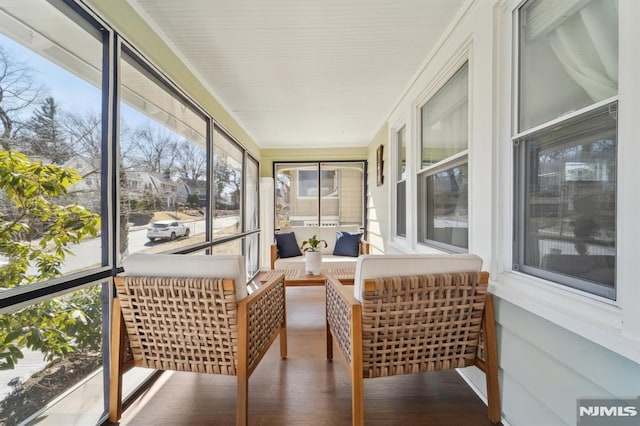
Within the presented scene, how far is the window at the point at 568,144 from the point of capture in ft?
3.36

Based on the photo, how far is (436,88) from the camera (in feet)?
8.01

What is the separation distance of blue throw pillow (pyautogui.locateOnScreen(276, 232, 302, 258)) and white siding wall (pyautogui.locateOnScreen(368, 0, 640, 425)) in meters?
2.98

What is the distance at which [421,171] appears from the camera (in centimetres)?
283

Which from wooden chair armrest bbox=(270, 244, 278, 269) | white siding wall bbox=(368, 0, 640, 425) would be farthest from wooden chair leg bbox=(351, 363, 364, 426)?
wooden chair armrest bbox=(270, 244, 278, 269)

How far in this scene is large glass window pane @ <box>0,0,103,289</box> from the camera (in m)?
1.13

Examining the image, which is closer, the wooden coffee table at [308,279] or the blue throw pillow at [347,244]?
the wooden coffee table at [308,279]

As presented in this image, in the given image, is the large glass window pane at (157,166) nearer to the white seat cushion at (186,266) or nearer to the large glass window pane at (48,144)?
the large glass window pane at (48,144)

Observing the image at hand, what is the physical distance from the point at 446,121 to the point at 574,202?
4.52 feet

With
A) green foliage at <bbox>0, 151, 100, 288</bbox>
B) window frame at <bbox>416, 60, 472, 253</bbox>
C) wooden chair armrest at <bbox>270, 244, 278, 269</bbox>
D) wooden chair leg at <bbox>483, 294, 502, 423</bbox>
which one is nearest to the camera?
green foliage at <bbox>0, 151, 100, 288</bbox>

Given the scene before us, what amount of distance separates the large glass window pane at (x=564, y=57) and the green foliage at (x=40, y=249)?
2.37 meters

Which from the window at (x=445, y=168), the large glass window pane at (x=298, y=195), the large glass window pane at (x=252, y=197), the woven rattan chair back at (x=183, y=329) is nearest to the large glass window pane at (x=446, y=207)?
the window at (x=445, y=168)

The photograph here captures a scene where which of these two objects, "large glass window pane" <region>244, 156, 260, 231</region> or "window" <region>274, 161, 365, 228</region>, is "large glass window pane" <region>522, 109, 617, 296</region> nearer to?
"large glass window pane" <region>244, 156, 260, 231</region>

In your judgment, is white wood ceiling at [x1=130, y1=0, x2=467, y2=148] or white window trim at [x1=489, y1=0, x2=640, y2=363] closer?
white window trim at [x1=489, y1=0, x2=640, y2=363]

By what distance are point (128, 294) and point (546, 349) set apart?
201cm
